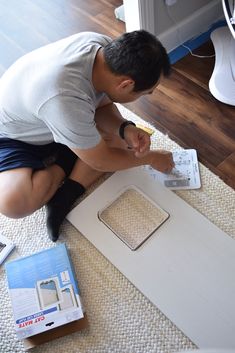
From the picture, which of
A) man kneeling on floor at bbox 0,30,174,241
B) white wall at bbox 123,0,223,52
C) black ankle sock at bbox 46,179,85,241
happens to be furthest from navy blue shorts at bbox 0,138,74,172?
white wall at bbox 123,0,223,52

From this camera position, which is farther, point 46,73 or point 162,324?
point 162,324

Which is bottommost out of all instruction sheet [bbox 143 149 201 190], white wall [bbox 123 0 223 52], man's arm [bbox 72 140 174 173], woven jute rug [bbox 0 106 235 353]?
woven jute rug [bbox 0 106 235 353]

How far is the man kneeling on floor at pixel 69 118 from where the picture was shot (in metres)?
0.82

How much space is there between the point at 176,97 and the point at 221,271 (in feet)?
2.53

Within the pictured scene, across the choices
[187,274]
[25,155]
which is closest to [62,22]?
[25,155]

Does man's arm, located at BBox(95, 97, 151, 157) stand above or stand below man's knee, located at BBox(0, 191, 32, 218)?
above

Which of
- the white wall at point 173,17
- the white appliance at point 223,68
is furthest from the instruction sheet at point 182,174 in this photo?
the white wall at point 173,17

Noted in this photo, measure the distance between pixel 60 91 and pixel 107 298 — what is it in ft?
2.05

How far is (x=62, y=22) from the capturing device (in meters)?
1.78

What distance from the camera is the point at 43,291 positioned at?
1.01 m

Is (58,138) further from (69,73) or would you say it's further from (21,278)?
(21,278)

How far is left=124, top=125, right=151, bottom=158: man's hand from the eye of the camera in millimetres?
1050

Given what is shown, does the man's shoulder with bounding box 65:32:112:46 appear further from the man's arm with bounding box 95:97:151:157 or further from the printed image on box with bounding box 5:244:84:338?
the printed image on box with bounding box 5:244:84:338

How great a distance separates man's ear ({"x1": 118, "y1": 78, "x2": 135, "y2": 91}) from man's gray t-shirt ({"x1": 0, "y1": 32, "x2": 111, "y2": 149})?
9 cm
